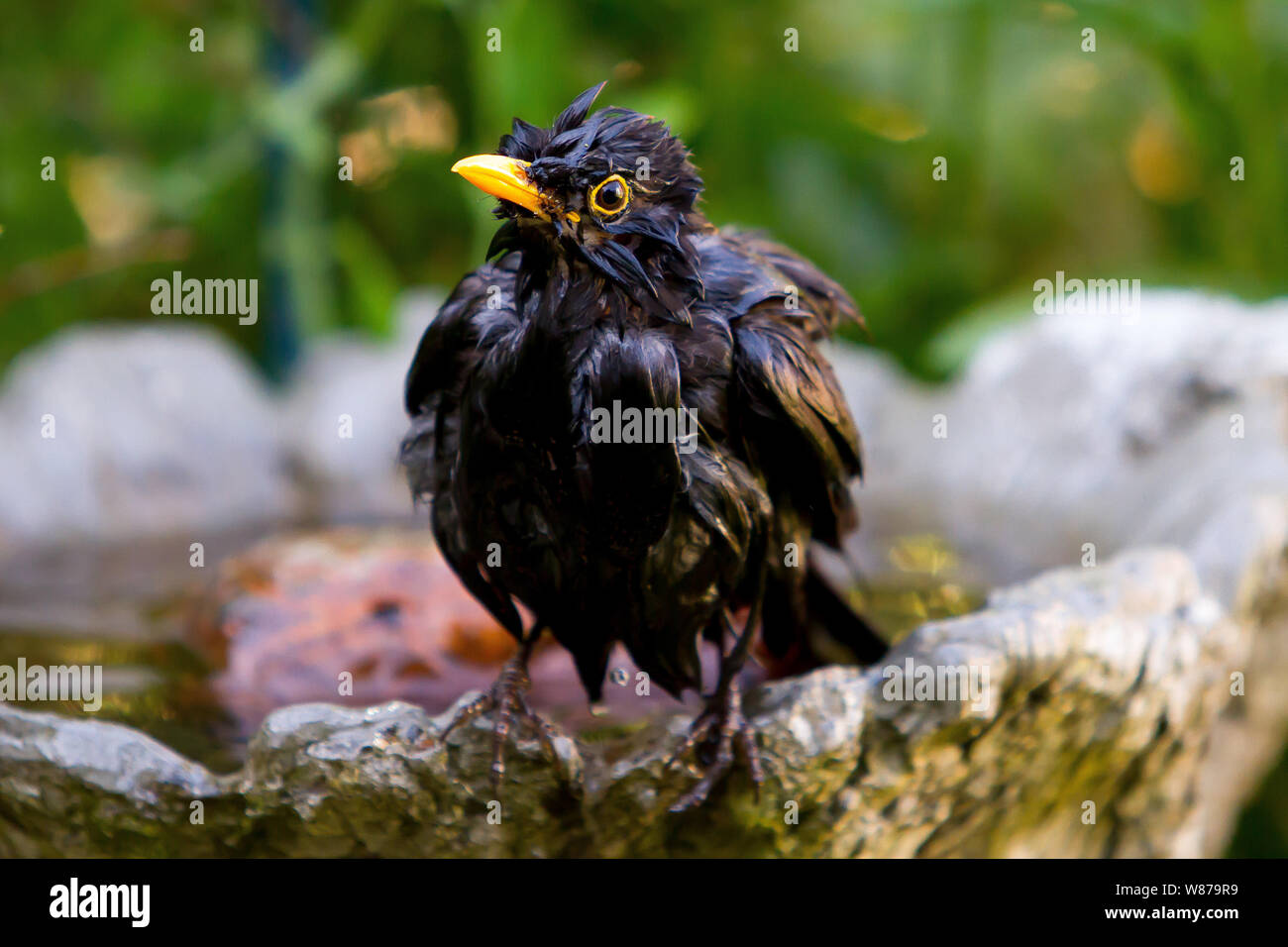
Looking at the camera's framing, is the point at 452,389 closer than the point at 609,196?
No

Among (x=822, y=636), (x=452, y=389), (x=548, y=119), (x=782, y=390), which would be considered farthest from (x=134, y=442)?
(x=782, y=390)

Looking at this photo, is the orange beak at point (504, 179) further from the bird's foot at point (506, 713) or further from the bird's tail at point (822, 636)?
the bird's tail at point (822, 636)

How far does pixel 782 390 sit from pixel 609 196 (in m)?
0.44

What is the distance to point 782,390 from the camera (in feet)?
6.93

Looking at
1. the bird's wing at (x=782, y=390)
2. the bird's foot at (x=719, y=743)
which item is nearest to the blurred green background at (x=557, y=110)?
the bird's wing at (x=782, y=390)

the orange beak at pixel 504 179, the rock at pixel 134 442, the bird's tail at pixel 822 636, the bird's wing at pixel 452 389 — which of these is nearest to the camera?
the orange beak at pixel 504 179

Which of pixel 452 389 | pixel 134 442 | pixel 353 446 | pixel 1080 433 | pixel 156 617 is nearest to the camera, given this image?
pixel 452 389

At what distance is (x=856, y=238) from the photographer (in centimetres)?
546


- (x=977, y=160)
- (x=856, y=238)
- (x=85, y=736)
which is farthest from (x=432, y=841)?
(x=977, y=160)

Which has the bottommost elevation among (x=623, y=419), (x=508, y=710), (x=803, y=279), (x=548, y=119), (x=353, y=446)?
(x=508, y=710)

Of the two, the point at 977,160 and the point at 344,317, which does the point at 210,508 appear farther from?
the point at 977,160

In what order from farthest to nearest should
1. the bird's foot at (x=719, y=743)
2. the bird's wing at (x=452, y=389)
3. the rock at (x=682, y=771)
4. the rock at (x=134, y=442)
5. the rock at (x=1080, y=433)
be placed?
the rock at (x=134, y=442)
the rock at (x=1080, y=433)
the bird's wing at (x=452, y=389)
the bird's foot at (x=719, y=743)
the rock at (x=682, y=771)

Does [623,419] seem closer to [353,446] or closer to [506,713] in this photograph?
[506,713]

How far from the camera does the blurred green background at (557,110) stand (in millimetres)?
4414
